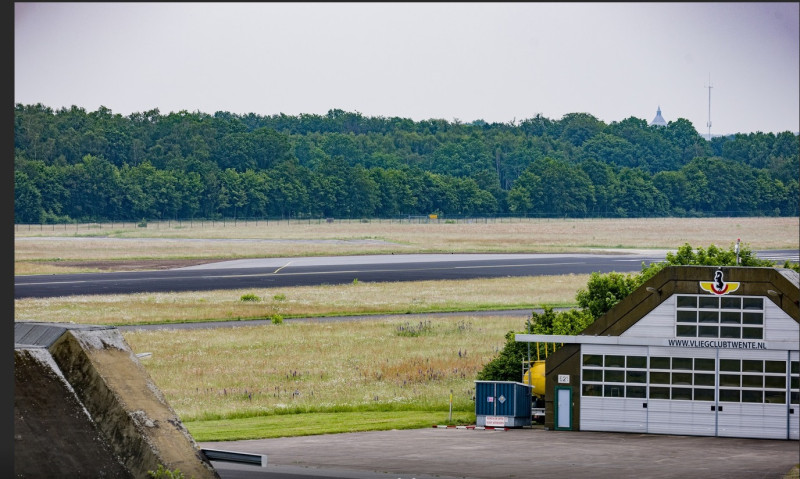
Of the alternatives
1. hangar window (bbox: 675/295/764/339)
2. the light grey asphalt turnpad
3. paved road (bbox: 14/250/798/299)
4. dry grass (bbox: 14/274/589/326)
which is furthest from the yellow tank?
paved road (bbox: 14/250/798/299)

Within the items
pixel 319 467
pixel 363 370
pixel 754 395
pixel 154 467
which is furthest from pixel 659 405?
pixel 154 467

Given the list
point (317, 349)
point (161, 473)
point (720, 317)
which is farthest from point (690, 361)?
point (317, 349)

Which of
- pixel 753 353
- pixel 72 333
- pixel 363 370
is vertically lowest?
pixel 363 370

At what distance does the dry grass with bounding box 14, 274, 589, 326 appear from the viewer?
299ft

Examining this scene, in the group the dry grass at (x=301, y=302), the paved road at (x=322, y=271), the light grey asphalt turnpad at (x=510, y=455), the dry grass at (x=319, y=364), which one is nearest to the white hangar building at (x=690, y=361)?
the light grey asphalt turnpad at (x=510, y=455)

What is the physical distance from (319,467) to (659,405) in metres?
17.8

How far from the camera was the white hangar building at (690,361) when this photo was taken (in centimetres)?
4725

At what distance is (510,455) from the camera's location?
41.6m

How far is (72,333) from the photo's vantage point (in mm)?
25922

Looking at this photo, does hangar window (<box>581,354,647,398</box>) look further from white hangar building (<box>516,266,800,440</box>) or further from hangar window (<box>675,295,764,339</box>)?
Answer: hangar window (<box>675,295,764,339</box>)

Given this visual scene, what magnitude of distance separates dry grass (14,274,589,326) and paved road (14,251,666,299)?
6.90 m

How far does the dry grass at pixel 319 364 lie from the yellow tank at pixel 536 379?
208 inches

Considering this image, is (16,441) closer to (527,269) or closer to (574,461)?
(574,461)

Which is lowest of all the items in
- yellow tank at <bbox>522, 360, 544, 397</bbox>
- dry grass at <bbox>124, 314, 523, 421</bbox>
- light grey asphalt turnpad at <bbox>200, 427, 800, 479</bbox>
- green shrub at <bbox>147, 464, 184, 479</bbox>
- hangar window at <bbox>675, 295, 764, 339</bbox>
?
dry grass at <bbox>124, 314, 523, 421</bbox>
